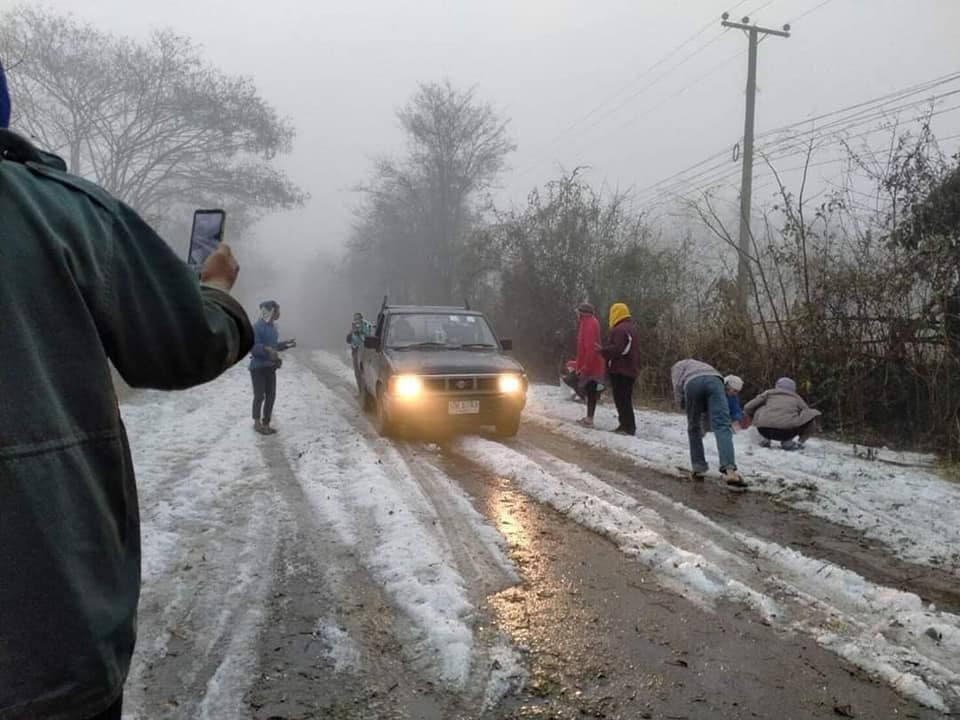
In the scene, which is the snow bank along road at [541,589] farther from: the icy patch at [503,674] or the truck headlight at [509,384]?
the truck headlight at [509,384]

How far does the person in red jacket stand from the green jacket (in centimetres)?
923

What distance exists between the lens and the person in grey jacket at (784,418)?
8.45 m

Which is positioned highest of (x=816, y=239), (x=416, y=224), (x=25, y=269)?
(x=416, y=224)

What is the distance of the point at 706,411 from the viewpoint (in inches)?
277

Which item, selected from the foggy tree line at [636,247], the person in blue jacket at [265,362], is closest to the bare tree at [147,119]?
the foggy tree line at [636,247]

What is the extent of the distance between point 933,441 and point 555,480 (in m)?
5.70

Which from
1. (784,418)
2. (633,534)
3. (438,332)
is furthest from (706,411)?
(438,332)

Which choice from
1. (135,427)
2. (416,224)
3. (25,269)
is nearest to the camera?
(25,269)

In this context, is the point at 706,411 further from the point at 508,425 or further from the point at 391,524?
the point at 391,524

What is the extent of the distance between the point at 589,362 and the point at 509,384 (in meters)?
2.15

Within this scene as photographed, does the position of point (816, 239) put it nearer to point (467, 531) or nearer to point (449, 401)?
point (449, 401)

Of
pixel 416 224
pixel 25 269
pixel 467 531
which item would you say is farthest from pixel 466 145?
pixel 25 269

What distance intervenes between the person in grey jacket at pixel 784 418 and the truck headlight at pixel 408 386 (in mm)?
4545

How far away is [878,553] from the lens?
4.85 m
